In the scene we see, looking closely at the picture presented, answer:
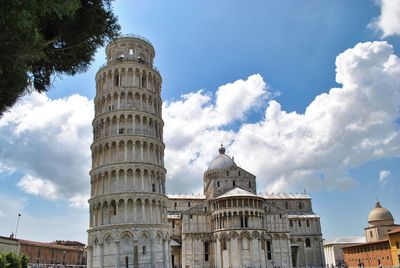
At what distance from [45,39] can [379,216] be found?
6969 centimetres

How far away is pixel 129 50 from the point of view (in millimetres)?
41844

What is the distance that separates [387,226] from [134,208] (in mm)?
51288

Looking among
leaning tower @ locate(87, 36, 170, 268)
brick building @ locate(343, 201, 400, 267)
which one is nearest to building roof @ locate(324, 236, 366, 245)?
brick building @ locate(343, 201, 400, 267)

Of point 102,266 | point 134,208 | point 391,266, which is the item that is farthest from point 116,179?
point 391,266

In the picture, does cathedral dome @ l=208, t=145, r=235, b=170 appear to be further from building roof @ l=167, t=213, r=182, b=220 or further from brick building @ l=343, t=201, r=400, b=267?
brick building @ l=343, t=201, r=400, b=267

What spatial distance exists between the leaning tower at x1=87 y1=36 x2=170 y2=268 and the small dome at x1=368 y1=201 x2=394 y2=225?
4692 cm

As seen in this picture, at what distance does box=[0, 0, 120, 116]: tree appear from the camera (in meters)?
8.08

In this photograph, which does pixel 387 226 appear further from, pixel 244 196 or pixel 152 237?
pixel 152 237

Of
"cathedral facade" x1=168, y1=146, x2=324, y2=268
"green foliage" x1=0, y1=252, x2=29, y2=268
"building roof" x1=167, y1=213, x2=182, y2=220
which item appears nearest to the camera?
"green foliage" x1=0, y1=252, x2=29, y2=268

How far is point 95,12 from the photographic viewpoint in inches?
487

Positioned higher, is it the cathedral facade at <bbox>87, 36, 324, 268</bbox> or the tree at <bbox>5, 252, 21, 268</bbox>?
the cathedral facade at <bbox>87, 36, 324, 268</bbox>

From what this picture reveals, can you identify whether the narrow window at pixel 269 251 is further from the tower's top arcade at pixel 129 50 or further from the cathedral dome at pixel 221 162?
the tower's top arcade at pixel 129 50

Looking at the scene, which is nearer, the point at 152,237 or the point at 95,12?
the point at 95,12

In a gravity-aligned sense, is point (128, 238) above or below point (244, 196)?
below
